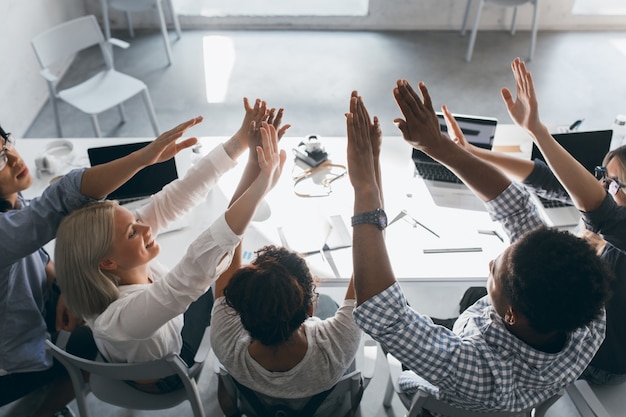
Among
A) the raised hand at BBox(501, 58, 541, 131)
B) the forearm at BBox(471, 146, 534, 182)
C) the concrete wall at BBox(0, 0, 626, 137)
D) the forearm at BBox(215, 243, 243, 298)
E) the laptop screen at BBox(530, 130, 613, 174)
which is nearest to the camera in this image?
the forearm at BBox(215, 243, 243, 298)

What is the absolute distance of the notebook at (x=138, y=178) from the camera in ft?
7.30

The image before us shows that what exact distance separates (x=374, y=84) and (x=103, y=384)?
3.50 metres

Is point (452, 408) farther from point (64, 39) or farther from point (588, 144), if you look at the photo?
point (64, 39)

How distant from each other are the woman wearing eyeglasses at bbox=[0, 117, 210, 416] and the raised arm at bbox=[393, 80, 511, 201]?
786mm

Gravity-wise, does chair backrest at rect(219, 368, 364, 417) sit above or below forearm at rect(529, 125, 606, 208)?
below

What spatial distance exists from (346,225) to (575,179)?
0.90 m

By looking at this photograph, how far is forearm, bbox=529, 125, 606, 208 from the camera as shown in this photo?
174 cm

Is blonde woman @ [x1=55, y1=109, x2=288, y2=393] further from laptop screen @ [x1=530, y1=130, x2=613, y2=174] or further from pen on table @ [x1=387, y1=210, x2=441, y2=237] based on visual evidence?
laptop screen @ [x1=530, y1=130, x2=613, y2=174]

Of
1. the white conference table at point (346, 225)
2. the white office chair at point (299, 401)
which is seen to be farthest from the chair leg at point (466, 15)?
the white office chair at point (299, 401)

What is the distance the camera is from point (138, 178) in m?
2.26

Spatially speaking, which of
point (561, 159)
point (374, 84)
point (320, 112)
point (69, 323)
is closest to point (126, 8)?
point (320, 112)

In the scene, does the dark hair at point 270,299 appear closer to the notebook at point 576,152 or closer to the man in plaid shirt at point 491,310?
the man in plaid shirt at point 491,310

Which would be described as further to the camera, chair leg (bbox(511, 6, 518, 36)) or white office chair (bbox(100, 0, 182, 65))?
chair leg (bbox(511, 6, 518, 36))

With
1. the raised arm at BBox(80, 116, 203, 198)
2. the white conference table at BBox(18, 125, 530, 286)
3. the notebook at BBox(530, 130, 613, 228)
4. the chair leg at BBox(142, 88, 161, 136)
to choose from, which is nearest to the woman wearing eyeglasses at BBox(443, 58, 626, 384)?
the notebook at BBox(530, 130, 613, 228)
